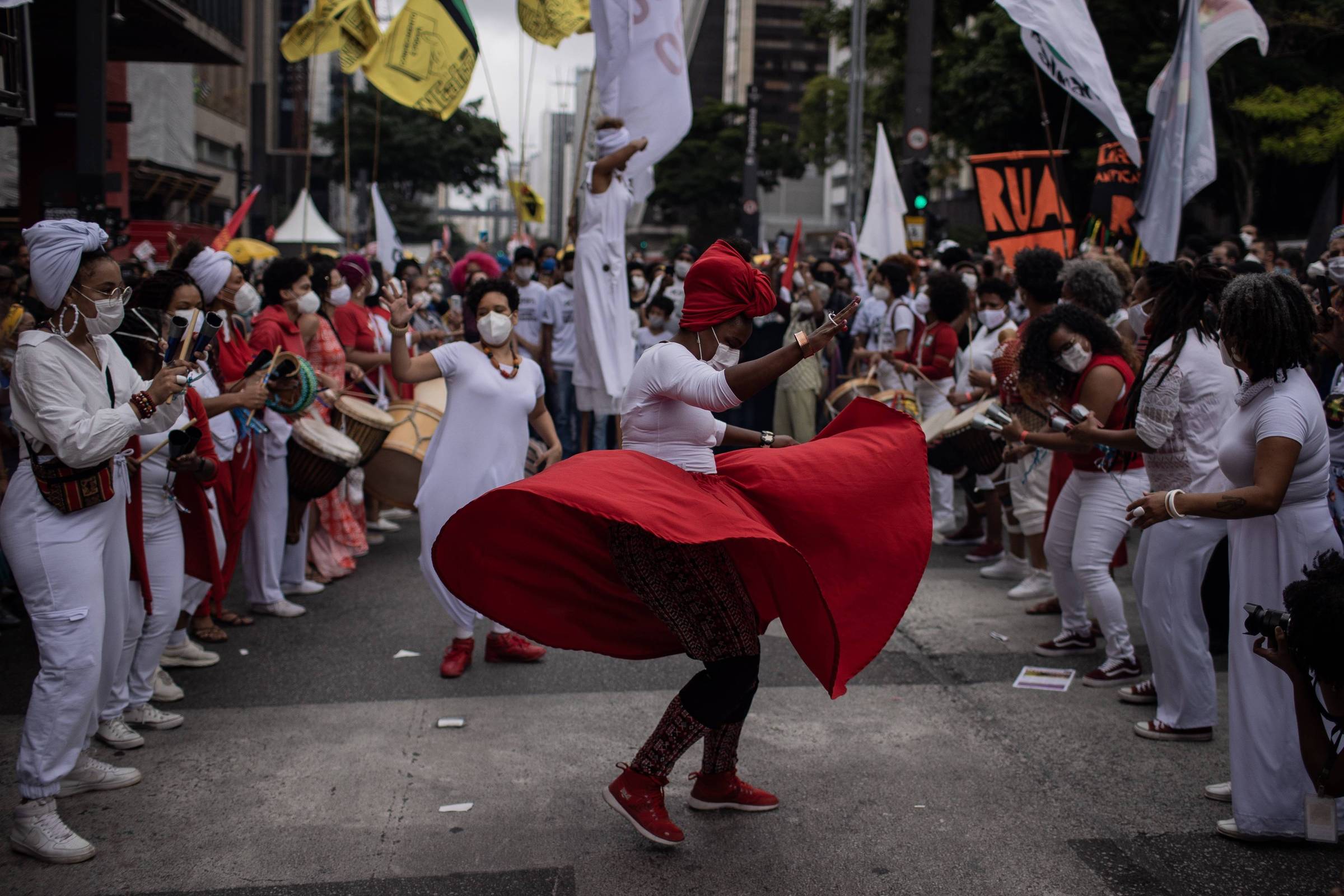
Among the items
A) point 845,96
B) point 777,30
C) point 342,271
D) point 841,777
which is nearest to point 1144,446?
point 841,777

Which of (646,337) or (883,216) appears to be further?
(883,216)

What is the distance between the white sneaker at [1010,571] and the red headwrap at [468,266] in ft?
22.0

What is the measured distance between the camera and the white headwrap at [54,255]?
13.3 feet

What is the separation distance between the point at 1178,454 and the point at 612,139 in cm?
432

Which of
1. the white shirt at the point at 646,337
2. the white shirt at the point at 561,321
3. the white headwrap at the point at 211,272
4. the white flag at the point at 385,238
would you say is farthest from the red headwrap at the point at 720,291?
the white flag at the point at 385,238

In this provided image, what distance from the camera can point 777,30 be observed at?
375 ft

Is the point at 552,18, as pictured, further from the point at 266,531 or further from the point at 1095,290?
the point at 1095,290

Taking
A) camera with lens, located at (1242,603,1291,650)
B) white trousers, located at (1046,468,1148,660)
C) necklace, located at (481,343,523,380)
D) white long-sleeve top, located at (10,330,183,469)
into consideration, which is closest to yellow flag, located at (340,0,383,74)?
necklace, located at (481,343,523,380)

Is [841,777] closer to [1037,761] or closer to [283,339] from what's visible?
[1037,761]

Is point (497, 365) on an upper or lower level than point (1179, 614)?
upper

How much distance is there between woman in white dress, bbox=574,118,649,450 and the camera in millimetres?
8031

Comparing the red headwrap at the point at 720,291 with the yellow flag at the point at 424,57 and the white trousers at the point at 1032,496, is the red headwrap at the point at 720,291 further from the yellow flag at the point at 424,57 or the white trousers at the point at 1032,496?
the yellow flag at the point at 424,57

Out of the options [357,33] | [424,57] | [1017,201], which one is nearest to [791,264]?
[1017,201]

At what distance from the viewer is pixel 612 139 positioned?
800 centimetres
